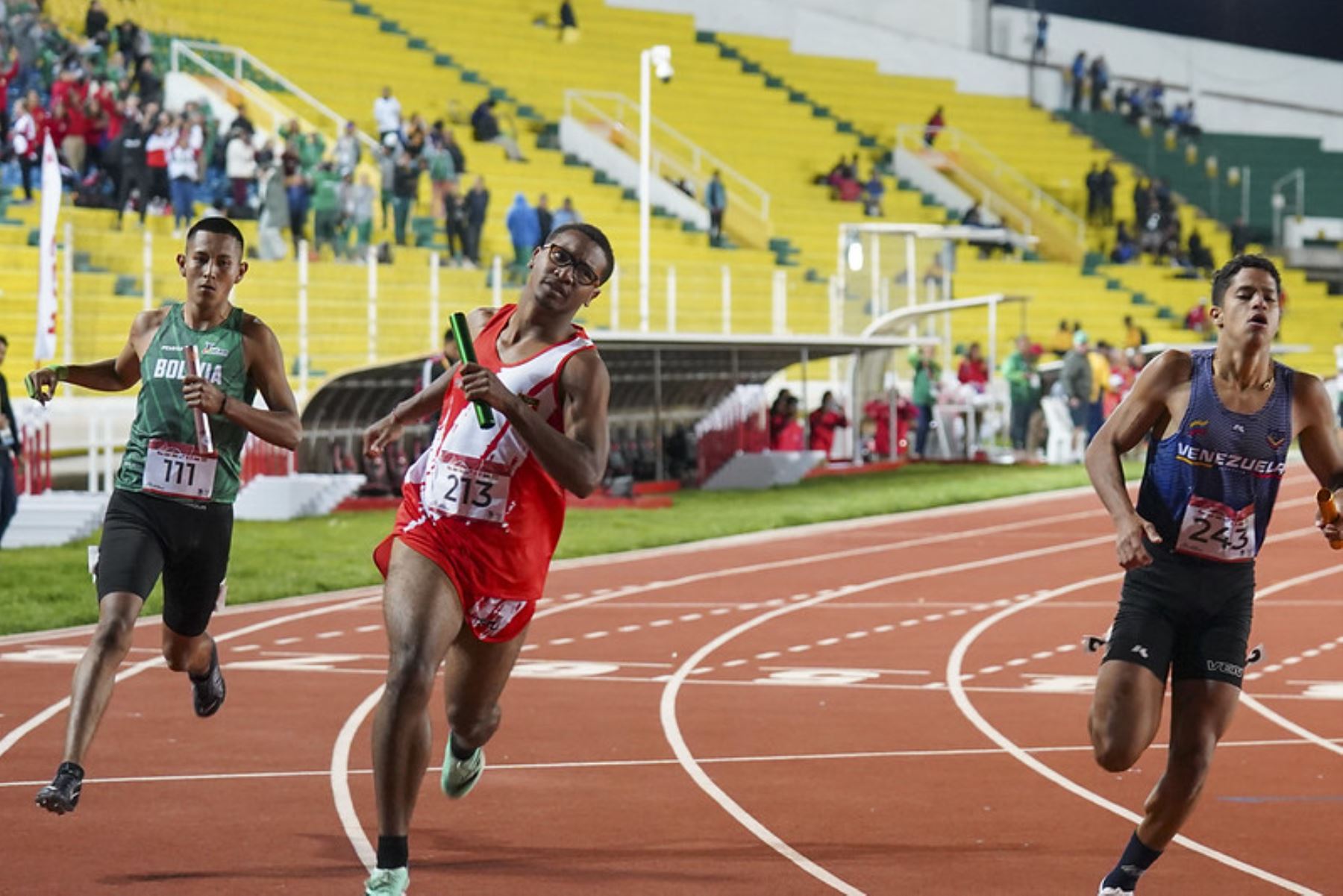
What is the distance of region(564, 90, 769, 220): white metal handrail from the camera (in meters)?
42.8

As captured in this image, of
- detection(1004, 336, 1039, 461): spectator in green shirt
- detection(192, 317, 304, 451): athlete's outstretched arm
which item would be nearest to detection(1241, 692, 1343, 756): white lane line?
detection(192, 317, 304, 451): athlete's outstretched arm

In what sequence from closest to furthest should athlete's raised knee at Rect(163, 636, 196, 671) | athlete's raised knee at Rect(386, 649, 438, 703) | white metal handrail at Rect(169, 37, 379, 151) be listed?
athlete's raised knee at Rect(386, 649, 438, 703), athlete's raised knee at Rect(163, 636, 196, 671), white metal handrail at Rect(169, 37, 379, 151)

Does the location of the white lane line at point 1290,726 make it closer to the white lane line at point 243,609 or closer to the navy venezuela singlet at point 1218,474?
the navy venezuela singlet at point 1218,474

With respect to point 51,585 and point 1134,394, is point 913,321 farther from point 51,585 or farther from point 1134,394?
point 1134,394

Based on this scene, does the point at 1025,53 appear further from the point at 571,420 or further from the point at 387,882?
the point at 387,882

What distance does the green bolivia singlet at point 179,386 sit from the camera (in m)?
8.30

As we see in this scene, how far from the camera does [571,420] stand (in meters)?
6.73

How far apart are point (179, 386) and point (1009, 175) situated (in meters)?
44.8

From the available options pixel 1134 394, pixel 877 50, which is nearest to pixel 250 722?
pixel 1134 394

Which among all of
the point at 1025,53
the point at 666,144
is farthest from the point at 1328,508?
the point at 1025,53

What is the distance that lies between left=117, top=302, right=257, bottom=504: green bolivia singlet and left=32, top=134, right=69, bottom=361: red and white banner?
1146 cm

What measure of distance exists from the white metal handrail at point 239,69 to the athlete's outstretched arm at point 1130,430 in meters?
27.6

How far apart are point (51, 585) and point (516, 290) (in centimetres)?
1702

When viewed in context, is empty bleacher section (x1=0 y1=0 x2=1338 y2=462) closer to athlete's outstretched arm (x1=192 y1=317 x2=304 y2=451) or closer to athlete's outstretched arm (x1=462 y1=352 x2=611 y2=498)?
athlete's outstretched arm (x1=192 y1=317 x2=304 y2=451)
